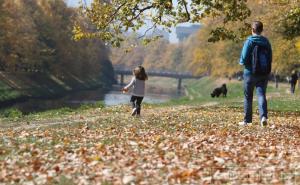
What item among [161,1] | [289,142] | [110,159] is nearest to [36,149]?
[110,159]

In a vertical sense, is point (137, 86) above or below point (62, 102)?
above

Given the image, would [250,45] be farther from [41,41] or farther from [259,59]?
[41,41]

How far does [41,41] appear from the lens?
325 ft

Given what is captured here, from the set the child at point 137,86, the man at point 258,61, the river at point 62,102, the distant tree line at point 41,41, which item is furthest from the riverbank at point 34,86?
the man at point 258,61

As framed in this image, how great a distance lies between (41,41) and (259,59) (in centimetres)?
8503

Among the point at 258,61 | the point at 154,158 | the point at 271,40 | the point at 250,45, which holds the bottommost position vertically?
the point at 154,158

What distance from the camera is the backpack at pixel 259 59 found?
17.3m

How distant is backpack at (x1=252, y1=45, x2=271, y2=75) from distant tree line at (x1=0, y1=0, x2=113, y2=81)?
5967cm

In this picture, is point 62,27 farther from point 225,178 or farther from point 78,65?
point 225,178

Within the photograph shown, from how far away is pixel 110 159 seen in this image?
10734 millimetres

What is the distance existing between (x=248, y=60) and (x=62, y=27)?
96.0 metres

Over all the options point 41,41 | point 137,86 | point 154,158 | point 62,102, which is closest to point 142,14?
point 137,86

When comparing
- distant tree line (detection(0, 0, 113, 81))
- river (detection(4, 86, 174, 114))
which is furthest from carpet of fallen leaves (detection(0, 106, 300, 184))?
distant tree line (detection(0, 0, 113, 81))

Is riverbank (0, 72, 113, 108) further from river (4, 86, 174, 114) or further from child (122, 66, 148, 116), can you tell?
child (122, 66, 148, 116)
